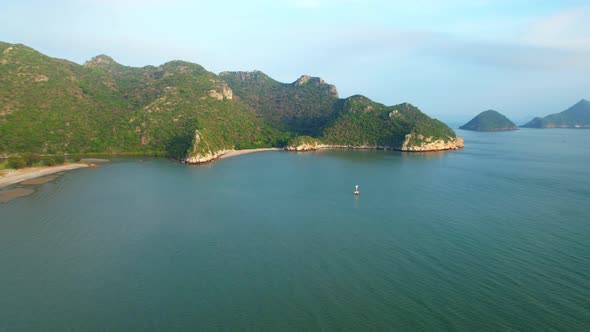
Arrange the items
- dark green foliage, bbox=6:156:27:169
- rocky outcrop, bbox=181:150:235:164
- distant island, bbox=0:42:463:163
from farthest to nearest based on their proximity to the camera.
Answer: distant island, bbox=0:42:463:163 < rocky outcrop, bbox=181:150:235:164 < dark green foliage, bbox=6:156:27:169

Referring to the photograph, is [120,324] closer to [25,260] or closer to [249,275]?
[249,275]

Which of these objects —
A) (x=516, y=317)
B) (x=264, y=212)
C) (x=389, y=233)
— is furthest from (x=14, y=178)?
(x=516, y=317)

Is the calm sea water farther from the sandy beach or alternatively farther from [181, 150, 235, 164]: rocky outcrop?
the sandy beach

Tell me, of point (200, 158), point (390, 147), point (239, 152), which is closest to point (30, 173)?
point (200, 158)

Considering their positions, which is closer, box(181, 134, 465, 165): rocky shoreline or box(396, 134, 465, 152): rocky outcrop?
box(181, 134, 465, 165): rocky shoreline

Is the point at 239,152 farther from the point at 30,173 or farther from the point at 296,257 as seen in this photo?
the point at 296,257

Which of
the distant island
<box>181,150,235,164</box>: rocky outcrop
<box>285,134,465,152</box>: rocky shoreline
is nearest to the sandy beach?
the distant island
